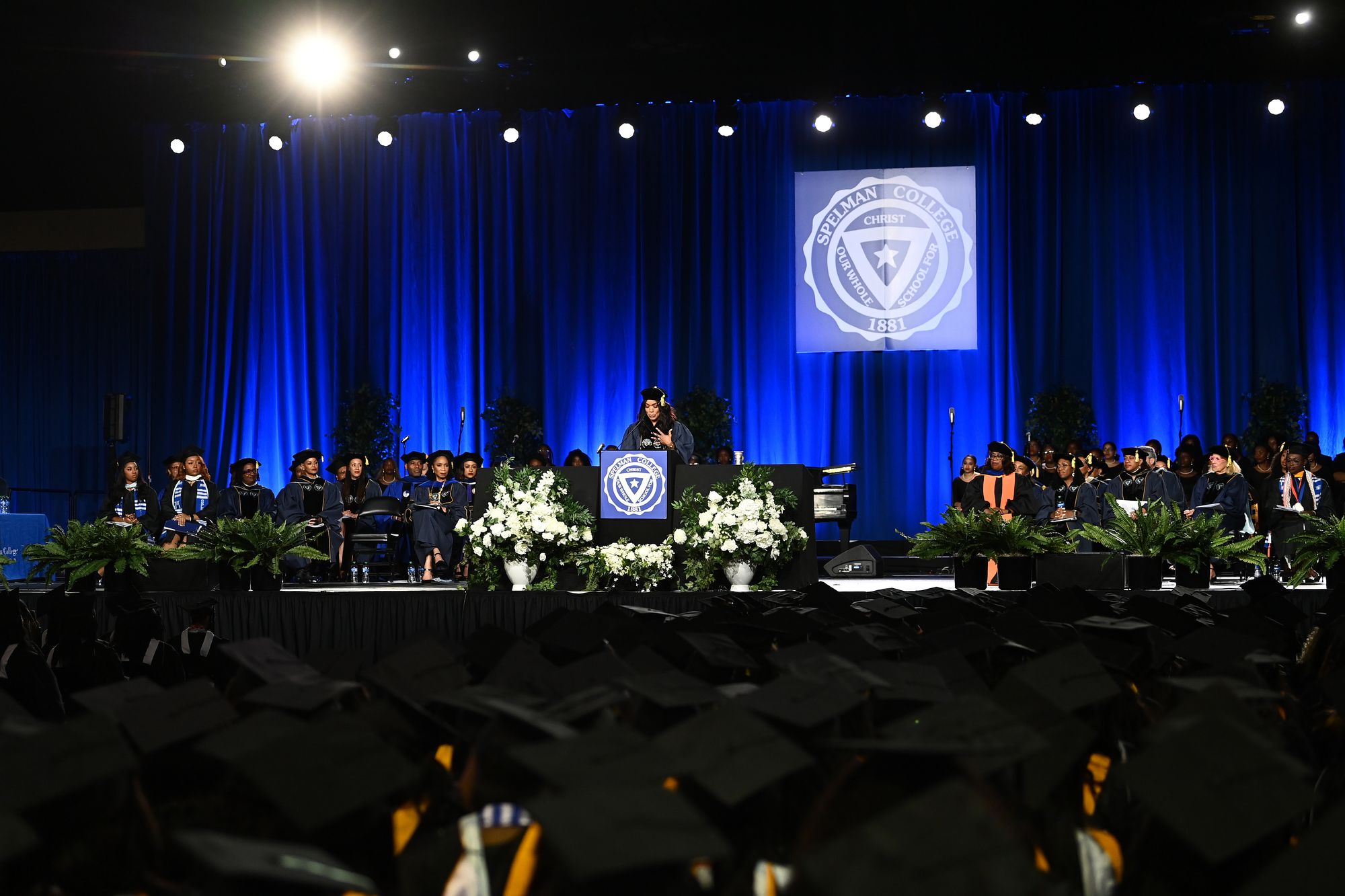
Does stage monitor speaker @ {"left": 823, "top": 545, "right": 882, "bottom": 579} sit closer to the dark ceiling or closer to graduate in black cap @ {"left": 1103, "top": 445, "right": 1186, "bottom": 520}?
graduate in black cap @ {"left": 1103, "top": 445, "right": 1186, "bottom": 520}

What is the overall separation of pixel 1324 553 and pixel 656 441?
3939 mm

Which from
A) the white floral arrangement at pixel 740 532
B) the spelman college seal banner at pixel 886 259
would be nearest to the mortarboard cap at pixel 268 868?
the white floral arrangement at pixel 740 532

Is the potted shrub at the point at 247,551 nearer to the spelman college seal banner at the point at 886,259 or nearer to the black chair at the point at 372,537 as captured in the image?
the black chair at the point at 372,537

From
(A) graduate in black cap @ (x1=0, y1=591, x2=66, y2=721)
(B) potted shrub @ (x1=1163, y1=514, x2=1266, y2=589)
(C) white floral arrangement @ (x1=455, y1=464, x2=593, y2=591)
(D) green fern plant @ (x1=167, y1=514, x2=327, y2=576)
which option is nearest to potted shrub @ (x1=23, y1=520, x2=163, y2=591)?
(D) green fern plant @ (x1=167, y1=514, x2=327, y2=576)

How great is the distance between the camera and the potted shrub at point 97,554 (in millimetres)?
6949

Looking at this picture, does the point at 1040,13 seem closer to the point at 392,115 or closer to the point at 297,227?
the point at 392,115

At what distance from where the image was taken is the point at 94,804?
167 centimetres

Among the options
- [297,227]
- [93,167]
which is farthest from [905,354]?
[93,167]

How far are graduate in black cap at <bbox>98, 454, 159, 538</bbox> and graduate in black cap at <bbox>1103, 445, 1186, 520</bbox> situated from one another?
331 inches

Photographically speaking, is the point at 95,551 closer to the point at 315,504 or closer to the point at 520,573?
the point at 520,573

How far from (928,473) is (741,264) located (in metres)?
3.44

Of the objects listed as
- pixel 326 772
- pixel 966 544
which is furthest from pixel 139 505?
pixel 326 772

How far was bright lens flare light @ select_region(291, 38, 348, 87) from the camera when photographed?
13.6m

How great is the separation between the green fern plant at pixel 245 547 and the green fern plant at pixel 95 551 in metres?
0.18
